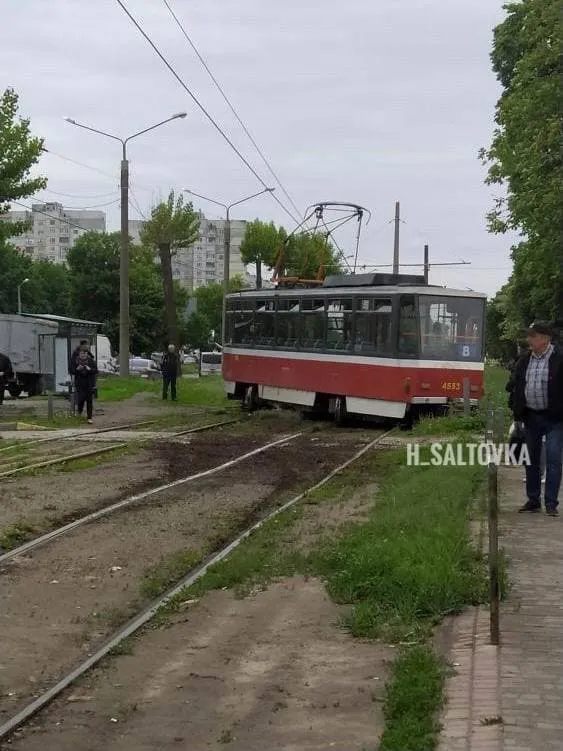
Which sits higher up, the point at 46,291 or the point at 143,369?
the point at 46,291

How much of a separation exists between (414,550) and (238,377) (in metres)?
21.9

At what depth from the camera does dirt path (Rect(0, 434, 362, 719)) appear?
21.6ft

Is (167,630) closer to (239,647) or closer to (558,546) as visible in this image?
(239,647)

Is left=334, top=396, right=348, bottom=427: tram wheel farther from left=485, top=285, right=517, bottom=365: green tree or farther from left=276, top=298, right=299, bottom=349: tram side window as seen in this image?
left=485, top=285, right=517, bottom=365: green tree

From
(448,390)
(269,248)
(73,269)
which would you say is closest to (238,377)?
(448,390)

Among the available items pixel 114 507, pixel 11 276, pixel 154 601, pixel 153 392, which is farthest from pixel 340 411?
pixel 11 276

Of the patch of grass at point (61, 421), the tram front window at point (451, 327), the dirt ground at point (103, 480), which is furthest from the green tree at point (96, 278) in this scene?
the dirt ground at point (103, 480)

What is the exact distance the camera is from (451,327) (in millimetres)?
23484

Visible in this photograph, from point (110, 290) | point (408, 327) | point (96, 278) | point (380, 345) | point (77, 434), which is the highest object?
point (96, 278)

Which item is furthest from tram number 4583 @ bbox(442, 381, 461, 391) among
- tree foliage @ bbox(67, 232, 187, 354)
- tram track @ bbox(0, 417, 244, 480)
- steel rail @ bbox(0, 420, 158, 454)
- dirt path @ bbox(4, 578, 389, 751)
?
tree foliage @ bbox(67, 232, 187, 354)

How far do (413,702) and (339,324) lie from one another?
1929 centimetres

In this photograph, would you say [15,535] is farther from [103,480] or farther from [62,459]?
[62,459]

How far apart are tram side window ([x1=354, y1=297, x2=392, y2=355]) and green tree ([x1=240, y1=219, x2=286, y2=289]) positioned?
1894 inches

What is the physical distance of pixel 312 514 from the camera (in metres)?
11.6
